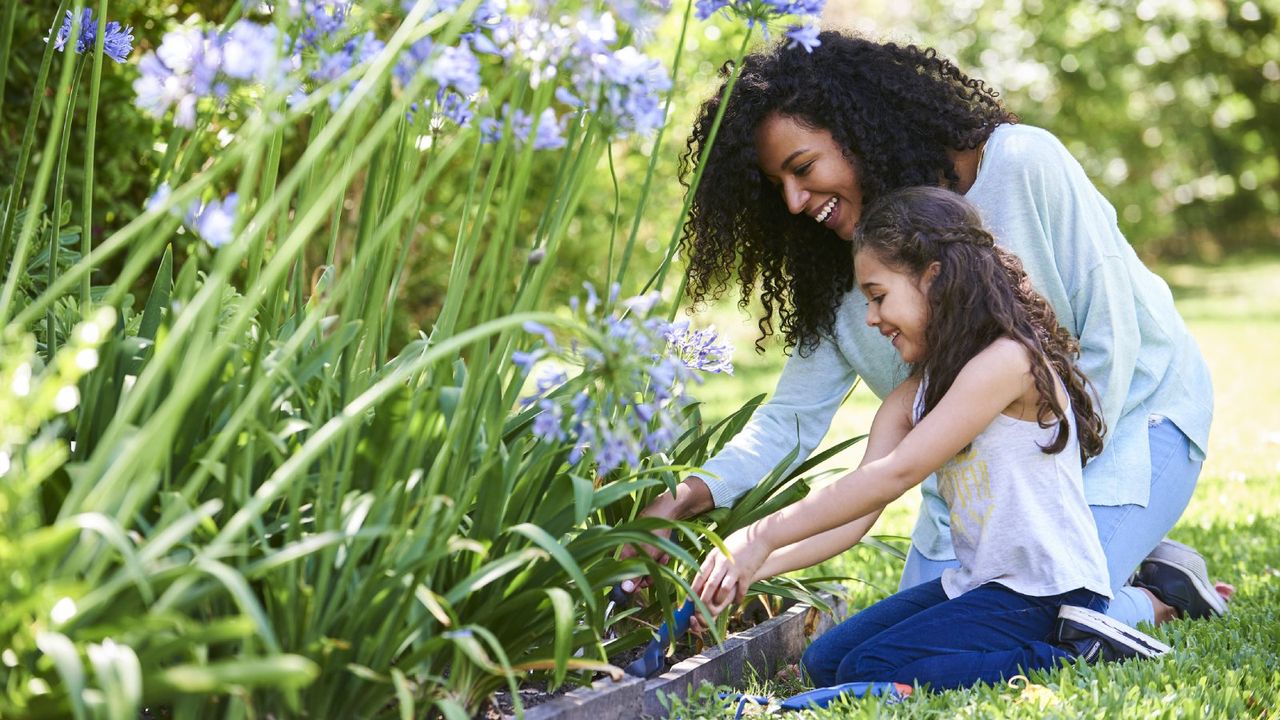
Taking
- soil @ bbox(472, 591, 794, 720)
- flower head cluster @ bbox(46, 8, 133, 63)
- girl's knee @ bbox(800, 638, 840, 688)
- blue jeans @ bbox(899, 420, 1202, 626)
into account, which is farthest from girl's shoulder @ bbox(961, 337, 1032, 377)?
flower head cluster @ bbox(46, 8, 133, 63)

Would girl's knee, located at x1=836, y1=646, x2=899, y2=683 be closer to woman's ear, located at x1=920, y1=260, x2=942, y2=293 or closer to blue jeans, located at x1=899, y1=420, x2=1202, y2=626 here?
blue jeans, located at x1=899, y1=420, x2=1202, y2=626

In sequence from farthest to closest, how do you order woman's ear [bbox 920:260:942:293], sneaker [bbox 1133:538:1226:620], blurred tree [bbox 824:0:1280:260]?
blurred tree [bbox 824:0:1280:260] < sneaker [bbox 1133:538:1226:620] < woman's ear [bbox 920:260:942:293]

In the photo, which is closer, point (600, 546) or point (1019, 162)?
point (600, 546)

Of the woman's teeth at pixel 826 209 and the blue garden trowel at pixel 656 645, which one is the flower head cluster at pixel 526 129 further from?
the woman's teeth at pixel 826 209

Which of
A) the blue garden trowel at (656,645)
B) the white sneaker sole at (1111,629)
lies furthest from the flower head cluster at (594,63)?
the white sneaker sole at (1111,629)

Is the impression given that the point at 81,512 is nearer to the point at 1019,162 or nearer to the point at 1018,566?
the point at 1018,566

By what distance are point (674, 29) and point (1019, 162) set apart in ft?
16.5

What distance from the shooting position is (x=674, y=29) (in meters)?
7.59

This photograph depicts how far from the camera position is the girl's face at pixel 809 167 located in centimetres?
286

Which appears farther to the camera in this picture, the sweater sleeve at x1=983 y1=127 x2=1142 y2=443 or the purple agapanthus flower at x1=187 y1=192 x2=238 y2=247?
the sweater sleeve at x1=983 y1=127 x2=1142 y2=443

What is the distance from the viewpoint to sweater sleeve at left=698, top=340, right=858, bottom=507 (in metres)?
2.70

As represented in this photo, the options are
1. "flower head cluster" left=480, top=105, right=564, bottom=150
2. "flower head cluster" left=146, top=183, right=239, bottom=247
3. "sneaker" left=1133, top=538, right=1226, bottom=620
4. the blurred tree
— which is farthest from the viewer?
the blurred tree

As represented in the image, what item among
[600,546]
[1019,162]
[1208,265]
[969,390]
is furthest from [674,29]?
[1208,265]

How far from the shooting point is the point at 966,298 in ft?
8.32
